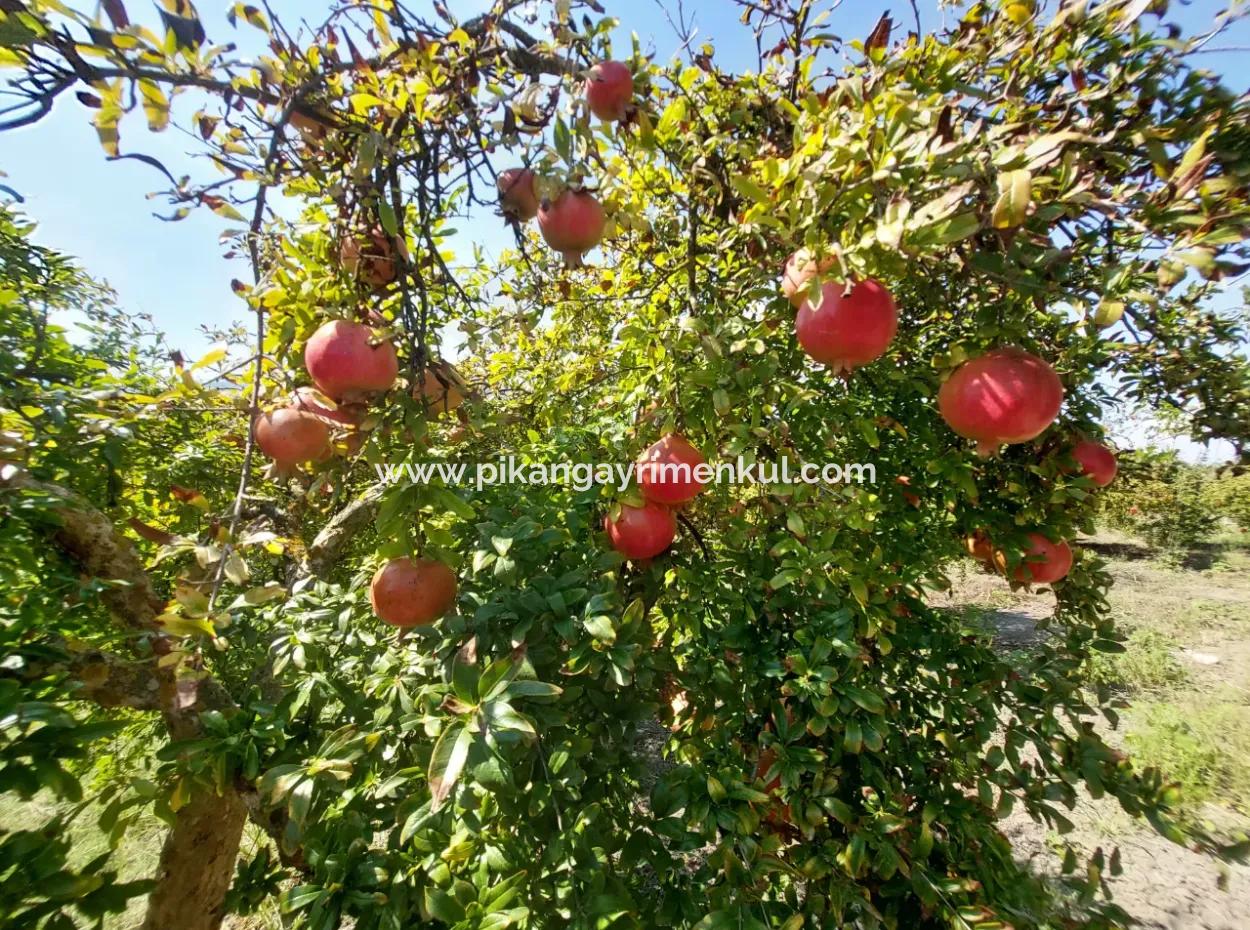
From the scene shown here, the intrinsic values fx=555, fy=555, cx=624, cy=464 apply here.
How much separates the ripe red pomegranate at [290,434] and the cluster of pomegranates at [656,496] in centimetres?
57

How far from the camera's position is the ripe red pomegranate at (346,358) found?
2.91 ft

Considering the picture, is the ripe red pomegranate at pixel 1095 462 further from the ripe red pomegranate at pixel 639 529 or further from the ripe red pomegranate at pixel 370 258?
the ripe red pomegranate at pixel 370 258

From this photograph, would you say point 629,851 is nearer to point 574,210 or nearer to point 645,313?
point 574,210

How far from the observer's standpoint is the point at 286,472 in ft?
3.56

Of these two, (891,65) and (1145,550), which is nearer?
(891,65)

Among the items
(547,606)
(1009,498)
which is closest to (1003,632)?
(1009,498)

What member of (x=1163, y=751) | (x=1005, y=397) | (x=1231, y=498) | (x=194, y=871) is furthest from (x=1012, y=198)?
(x=1231, y=498)

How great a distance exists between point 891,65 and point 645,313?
718 millimetres

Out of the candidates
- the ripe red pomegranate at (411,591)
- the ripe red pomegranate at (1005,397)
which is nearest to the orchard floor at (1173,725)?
the ripe red pomegranate at (1005,397)

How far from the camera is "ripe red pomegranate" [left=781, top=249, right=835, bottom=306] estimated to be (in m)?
0.83

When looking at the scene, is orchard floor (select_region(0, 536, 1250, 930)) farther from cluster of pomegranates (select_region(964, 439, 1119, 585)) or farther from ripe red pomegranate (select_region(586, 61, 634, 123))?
ripe red pomegranate (select_region(586, 61, 634, 123))

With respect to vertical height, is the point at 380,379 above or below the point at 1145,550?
above

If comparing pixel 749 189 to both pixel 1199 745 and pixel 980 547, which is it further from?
pixel 1199 745

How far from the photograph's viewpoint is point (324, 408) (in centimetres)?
100
